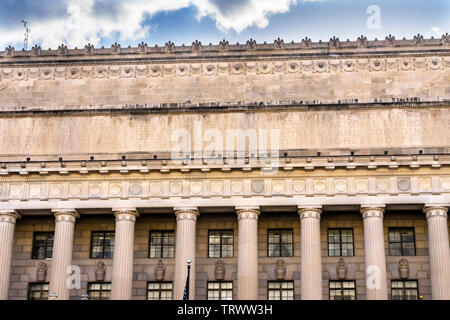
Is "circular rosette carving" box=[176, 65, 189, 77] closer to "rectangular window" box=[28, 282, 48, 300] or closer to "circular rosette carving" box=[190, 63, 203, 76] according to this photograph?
"circular rosette carving" box=[190, 63, 203, 76]

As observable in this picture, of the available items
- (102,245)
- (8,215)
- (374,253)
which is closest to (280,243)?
(374,253)

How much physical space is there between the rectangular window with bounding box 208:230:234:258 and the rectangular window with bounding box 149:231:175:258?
234 centimetres

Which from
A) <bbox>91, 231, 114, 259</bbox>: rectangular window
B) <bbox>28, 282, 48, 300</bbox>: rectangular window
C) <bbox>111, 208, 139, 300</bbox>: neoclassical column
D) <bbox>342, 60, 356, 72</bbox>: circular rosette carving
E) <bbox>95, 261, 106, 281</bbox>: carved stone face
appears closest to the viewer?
<bbox>111, 208, 139, 300</bbox>: neoclassical column

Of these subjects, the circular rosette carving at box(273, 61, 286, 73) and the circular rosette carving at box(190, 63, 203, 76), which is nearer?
the circular rosette carving at box(273, 61, 286, 73)

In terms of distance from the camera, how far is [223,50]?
2159 inches

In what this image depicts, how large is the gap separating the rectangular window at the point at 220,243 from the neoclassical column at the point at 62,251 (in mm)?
8332

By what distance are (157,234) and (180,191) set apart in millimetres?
3697

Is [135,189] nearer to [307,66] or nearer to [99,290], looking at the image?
[99,290]

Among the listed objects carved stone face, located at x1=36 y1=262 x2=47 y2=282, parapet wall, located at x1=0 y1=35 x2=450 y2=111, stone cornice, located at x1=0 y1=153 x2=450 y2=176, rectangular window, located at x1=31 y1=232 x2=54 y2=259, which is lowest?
carved stone face, located at x1=36 y1=262 x2=47 y2=282

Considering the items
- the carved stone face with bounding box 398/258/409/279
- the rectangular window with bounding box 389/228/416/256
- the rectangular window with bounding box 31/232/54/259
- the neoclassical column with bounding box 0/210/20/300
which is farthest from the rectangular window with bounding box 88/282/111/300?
the carved stone face with bounding box 398/258/409/279

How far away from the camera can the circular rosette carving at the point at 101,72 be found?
2170 inches

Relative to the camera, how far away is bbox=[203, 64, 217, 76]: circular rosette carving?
54438 millimetres

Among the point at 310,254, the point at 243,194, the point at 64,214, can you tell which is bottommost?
the point at 310,254

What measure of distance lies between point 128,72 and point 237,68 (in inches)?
298
